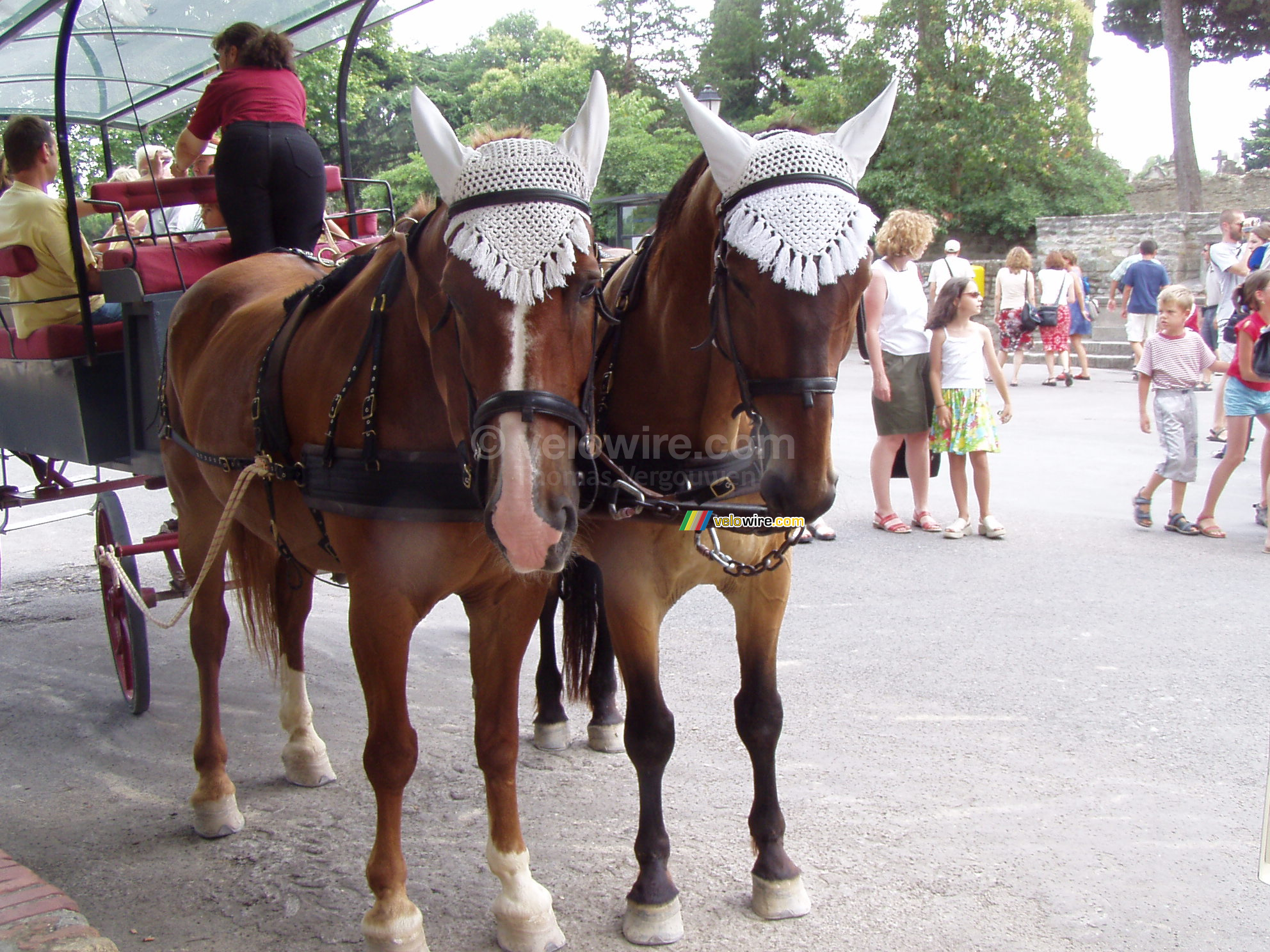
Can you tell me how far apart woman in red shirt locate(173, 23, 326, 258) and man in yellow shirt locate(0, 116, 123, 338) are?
690mm

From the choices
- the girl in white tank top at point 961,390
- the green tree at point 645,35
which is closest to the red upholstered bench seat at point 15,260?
the girl in white tank top at point 961,390

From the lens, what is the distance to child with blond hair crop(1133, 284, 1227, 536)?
6.54 m

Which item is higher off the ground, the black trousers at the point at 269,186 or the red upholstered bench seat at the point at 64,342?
the black trousers at the point at 269,186

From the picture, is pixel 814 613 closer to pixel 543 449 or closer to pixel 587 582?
pixel 587 582

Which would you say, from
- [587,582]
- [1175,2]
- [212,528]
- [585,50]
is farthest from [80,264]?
[585,50]

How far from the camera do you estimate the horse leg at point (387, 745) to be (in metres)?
2.41

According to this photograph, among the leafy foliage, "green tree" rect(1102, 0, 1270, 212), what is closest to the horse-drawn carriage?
"green tree" rect(1102, 0, 1270, 212)

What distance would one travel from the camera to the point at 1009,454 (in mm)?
9141

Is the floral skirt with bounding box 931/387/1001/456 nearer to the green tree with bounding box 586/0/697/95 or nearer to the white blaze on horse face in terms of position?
the white blaze on horse face

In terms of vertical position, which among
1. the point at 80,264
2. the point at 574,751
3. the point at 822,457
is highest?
the point at 80,264

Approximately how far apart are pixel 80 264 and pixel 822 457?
3.18 metres

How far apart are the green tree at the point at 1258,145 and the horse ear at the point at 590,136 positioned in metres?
46.9

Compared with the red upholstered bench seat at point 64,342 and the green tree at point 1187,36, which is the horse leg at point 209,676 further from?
the green tree at point 1187,36

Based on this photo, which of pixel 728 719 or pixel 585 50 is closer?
pixel 728 719
